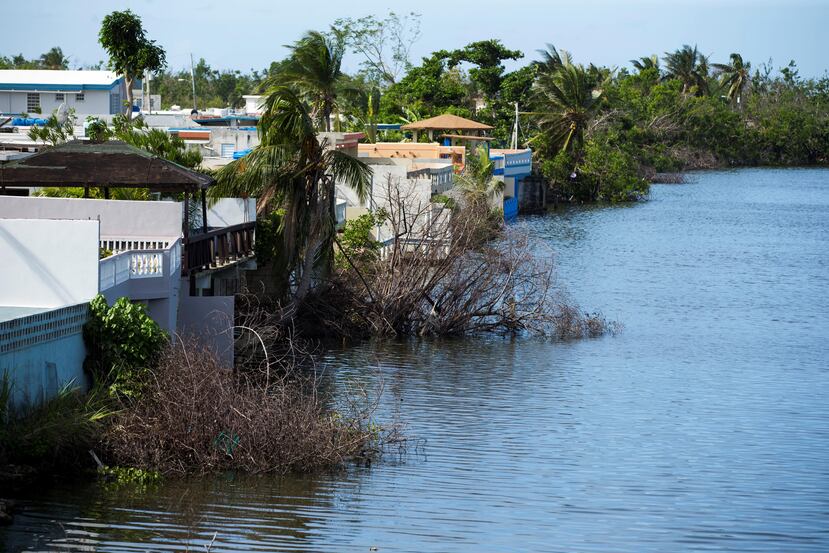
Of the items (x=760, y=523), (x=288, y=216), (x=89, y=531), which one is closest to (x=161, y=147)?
(x=288, y=216)

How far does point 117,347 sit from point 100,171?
6.21 meters

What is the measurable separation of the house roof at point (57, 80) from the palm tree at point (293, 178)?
38.5 m

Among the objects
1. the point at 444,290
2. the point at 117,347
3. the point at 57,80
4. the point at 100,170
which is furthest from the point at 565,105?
the point at 117,347

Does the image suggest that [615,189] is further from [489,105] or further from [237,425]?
[237,425]

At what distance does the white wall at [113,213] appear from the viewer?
2477cm

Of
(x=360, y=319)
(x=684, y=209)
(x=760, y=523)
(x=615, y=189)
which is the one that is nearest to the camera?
(x=760, y=523)

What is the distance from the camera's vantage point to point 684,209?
274 feet

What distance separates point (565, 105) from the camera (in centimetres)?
9262

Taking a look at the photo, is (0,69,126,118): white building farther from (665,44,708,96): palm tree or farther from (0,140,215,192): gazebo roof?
(665,44,708,96): palm tree

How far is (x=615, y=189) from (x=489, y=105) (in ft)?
39.0

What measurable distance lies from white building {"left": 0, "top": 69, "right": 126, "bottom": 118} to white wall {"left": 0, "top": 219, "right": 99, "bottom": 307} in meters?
49.6

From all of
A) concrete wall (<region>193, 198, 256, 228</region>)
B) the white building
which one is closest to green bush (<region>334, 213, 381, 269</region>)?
concrete wall (<region>193, 198, 256, 228</region>)

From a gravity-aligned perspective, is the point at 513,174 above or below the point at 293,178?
above

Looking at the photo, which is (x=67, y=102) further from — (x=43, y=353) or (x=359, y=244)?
(x=43, y=353)
